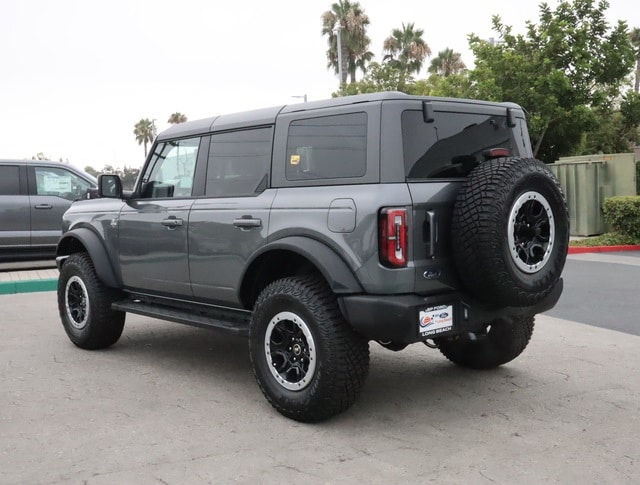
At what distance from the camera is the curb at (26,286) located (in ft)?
33.5

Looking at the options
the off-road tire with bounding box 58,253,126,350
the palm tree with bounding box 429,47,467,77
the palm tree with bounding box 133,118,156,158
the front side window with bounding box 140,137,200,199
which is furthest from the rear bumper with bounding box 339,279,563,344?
the palm tree with bounding box 133,118,156,158

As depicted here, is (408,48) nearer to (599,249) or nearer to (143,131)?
(599,249)

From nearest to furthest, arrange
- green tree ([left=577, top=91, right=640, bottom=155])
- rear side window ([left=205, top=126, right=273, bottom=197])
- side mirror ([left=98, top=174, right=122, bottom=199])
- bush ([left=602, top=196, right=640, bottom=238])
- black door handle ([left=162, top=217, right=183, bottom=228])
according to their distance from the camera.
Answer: rear side window ([left=205, top=126, right=273, bottom=197]), black door handle ([left=162, top=217, right=183, bottom=228]), side mirror ([left=98, top=174, right=122, bottom=199]), bush ([left=602, top=196, right=640, bottom=238]), green tree ([left=577, top=91, right=640, bottom=155])

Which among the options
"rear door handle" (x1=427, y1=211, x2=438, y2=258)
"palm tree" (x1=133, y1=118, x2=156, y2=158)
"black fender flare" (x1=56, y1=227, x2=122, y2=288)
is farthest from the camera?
"palm tree" (x1=133, y1=118, x2=156, y2=158)

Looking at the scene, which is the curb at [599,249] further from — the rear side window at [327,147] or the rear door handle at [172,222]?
the rear side window at [327,147]

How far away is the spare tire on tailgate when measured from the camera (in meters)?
4.14

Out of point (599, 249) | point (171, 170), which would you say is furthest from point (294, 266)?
point (599, 249)

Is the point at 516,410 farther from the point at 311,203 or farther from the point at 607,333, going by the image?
the point at 607,333

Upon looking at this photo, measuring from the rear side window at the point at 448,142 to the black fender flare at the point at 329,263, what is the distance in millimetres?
648

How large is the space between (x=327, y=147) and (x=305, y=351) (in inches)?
50.0

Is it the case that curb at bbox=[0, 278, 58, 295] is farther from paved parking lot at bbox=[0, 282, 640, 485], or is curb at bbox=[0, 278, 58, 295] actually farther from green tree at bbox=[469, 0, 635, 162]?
green tree at bbox=[469, 0, 635, 162]

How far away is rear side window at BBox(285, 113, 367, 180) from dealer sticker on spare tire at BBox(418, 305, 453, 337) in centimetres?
90

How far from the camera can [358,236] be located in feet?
13.8

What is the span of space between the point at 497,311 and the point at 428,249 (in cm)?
69
